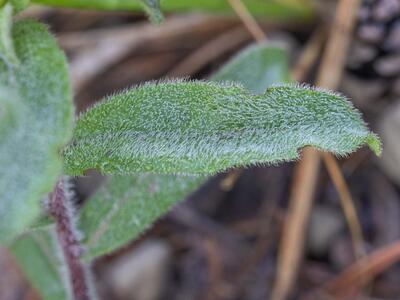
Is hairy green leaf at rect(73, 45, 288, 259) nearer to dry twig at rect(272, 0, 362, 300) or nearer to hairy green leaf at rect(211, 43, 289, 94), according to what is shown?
hairy green leaf at rect(211, 43, 289, 94)

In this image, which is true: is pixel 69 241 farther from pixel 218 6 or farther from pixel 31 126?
pixel 218 6

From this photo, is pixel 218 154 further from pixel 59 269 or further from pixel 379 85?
pixel 379 85

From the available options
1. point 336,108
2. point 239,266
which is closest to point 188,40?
point 239,266

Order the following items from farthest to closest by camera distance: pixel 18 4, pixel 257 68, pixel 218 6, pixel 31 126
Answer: pixel 218 6
pixel 257 68
pixel 18 4
pixel 31 126

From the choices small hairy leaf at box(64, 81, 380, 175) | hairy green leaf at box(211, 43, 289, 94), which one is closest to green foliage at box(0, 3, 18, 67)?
small hairy leaf at box(64, 81, 380, 175)

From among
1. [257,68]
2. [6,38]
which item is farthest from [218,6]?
[6,38]

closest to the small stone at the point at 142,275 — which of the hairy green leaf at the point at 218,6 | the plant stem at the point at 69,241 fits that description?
the plant stem at the point at 69,241
